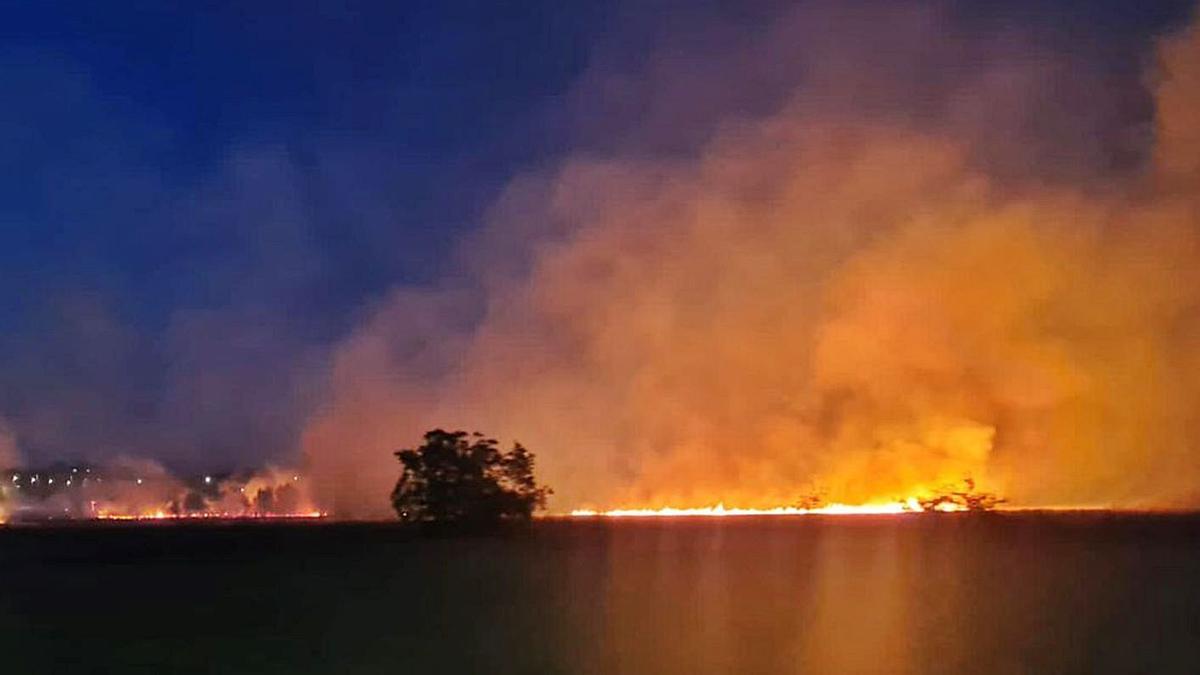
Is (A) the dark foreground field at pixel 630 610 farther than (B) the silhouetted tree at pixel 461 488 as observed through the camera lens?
No

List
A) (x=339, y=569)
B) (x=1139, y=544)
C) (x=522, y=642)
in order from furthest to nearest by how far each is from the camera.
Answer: (x=1139, y=544), (x=339, y=569), (x=522, y=642)

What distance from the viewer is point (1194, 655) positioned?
28516 mm

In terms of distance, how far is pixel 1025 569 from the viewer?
54094 millimetres

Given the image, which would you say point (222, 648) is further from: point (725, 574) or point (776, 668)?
point (725, 574)

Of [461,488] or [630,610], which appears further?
[461,488]

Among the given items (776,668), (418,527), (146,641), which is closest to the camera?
(776,668)

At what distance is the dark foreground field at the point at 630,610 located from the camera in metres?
29.2

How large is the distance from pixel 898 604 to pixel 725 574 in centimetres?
1338

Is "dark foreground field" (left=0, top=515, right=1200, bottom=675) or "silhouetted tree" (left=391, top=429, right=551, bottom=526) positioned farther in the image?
"silhouetted tree" (left=391, top=429, right=551, bottom=526)

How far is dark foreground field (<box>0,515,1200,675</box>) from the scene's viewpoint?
95.9ft

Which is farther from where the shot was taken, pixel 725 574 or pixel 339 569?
pixel 339 569

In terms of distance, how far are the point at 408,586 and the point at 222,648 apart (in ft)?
59.6

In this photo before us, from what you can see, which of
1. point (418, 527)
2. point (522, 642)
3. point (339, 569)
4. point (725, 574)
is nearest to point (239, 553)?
point (339, 569)

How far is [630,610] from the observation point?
39219 millimetres
